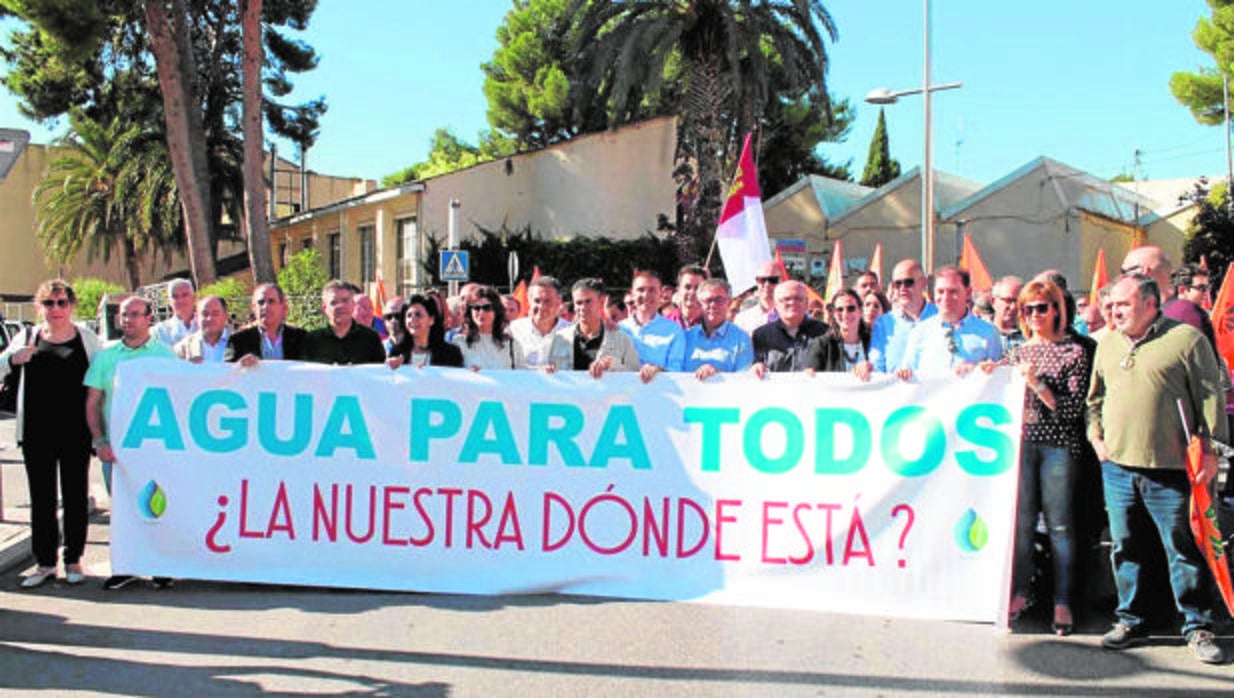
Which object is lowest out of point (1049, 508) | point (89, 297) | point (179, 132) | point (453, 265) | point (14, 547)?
point (14, 547)

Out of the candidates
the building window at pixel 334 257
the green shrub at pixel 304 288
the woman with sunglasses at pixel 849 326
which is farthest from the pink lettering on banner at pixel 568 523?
the building window at pixel 334 257

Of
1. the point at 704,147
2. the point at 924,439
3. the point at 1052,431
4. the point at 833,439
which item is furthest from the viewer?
the point at 704,147

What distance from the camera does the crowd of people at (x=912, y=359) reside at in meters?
4.63

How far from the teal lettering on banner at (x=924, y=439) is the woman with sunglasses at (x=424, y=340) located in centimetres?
246

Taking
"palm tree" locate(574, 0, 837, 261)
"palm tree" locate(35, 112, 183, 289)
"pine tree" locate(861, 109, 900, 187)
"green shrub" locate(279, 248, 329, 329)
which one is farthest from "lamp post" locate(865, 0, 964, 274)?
"pine tree" locate(861, 109, 900, 187)

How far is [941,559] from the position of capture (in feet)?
17.0

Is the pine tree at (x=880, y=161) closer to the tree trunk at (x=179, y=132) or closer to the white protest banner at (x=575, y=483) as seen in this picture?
the tree trunk at (x=179, y=132)

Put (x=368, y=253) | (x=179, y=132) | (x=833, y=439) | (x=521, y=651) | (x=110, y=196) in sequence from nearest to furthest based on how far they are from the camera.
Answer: (x=521, y=651) < (x=833, y=439) < (x=179, y=132) < (x=368, y=253) < (x=110, y=196)

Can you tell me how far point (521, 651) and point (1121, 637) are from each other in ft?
8.93

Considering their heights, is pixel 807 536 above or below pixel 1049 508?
below

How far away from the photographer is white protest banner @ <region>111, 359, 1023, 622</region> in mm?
5215

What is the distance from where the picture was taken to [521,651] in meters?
4.68

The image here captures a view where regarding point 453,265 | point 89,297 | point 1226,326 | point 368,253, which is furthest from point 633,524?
point 89,297

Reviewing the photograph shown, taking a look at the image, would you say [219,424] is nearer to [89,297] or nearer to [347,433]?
[347,433]
